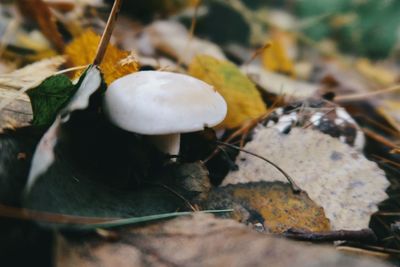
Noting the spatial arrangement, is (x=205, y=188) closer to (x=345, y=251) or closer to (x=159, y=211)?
(x=159, y=211)

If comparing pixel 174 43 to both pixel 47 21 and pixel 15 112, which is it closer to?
pixel 47 21

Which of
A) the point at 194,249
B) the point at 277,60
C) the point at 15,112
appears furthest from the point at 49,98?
the point at 277,60

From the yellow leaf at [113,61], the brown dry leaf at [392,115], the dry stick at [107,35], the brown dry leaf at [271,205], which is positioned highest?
the dry stick at [107,35]

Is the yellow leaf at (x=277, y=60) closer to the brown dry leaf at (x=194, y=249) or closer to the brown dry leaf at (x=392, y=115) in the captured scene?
the brown dry leaf at (x=392, y=115)

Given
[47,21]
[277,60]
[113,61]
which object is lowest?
[277,60]

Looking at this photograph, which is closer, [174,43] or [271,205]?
[271,205]

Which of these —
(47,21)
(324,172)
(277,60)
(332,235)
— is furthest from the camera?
(277,60)

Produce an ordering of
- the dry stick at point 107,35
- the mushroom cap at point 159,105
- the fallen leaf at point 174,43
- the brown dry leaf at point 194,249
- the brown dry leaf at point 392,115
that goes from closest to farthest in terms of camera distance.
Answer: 1. the brown dry leaf at point 194,249
2. the mushroom cap at point 159,105
3. the dry stick at point 107,35
4. the brown dry leaf at point 392,115
5. the fallen leaf at point 174,43

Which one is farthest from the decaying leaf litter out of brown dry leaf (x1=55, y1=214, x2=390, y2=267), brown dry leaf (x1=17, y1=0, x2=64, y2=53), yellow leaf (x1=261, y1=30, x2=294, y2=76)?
yellow leaf (x1=261, y1=30, x2=294, y2=76)

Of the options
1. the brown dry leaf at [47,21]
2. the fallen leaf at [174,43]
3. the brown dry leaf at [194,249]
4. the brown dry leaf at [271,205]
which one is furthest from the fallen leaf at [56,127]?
the fallen leaf at [174,43]
